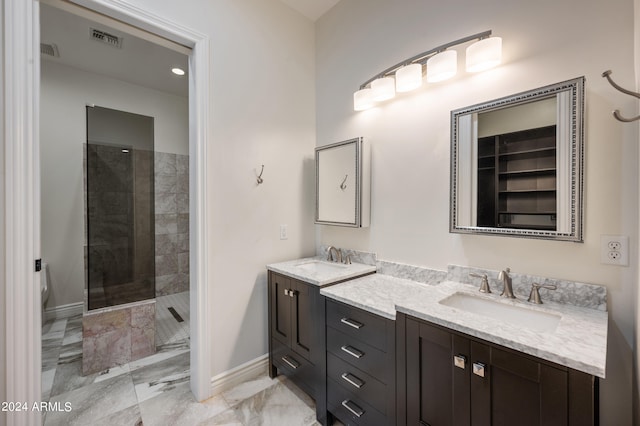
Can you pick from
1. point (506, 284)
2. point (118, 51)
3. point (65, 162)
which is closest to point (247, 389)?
point (506, 284)

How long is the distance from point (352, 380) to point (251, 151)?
5.32 feet

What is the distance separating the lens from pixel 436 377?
1097 millimetres

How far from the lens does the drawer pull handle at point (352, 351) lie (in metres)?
1.37

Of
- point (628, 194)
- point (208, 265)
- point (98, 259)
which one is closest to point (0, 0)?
point (208, 265)

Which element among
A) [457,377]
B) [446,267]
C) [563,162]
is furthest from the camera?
[446,267]

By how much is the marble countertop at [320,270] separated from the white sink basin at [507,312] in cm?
62

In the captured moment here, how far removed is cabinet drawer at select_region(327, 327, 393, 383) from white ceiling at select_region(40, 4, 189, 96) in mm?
2633

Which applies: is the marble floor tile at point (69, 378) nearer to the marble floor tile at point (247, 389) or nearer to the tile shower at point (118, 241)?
the tile shower at point (118, 241)

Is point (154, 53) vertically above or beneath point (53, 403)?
above

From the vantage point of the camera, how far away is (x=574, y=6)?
3.93 ft

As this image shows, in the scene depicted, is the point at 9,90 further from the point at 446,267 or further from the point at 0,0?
the point at 446,267

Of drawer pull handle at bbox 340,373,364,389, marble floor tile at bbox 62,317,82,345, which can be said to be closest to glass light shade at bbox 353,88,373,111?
drawer pull handle at bbox 340,373,364,389

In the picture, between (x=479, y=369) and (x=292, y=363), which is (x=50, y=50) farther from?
(x=479, y=369)

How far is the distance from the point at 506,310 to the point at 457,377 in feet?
1.49
